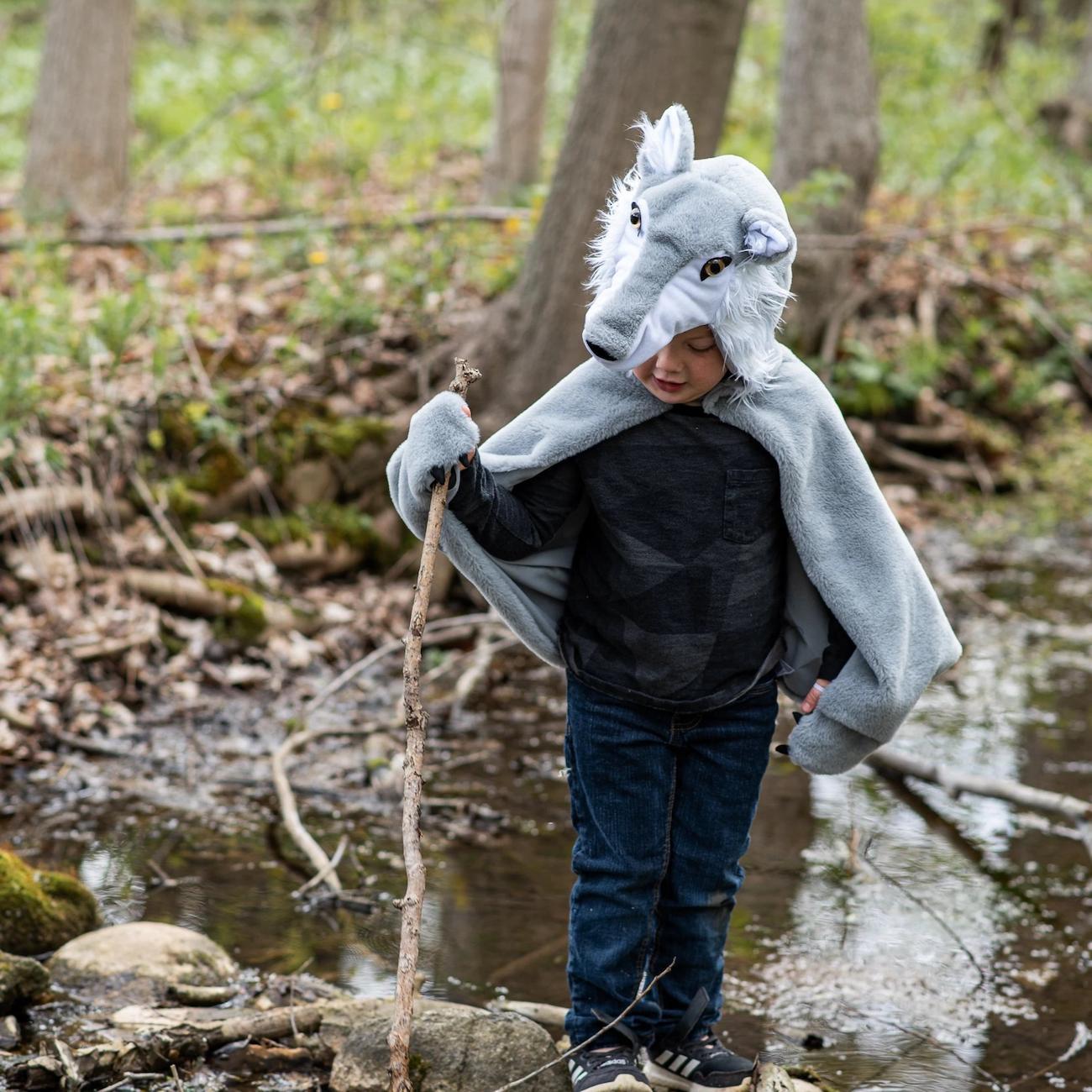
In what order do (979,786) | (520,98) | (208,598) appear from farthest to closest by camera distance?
1. (520,98)
2. (208,598)
3. (979,786)

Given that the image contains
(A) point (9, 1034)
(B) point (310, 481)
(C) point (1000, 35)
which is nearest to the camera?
(A) point (9, 1034)

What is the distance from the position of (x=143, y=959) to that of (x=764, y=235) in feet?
7.43

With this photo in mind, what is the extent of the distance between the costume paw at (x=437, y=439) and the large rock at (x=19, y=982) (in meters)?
1.53

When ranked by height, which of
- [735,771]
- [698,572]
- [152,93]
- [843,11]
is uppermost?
[843,11]

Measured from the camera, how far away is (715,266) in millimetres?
2393

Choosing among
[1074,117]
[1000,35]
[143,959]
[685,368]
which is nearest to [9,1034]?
[143,959]

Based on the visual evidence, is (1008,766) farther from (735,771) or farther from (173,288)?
(173,288)

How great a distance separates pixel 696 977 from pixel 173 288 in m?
5.78

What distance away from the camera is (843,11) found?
9.39 metres

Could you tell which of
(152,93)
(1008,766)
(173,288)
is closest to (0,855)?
(1008,766)

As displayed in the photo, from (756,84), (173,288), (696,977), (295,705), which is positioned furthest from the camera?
(756,84)

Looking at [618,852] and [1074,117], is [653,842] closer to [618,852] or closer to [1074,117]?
[618,852]

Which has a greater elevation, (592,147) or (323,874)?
(592,147)

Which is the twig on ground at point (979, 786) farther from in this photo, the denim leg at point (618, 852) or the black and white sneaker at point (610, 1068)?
the black and white sneaker at point (610, 1068)
